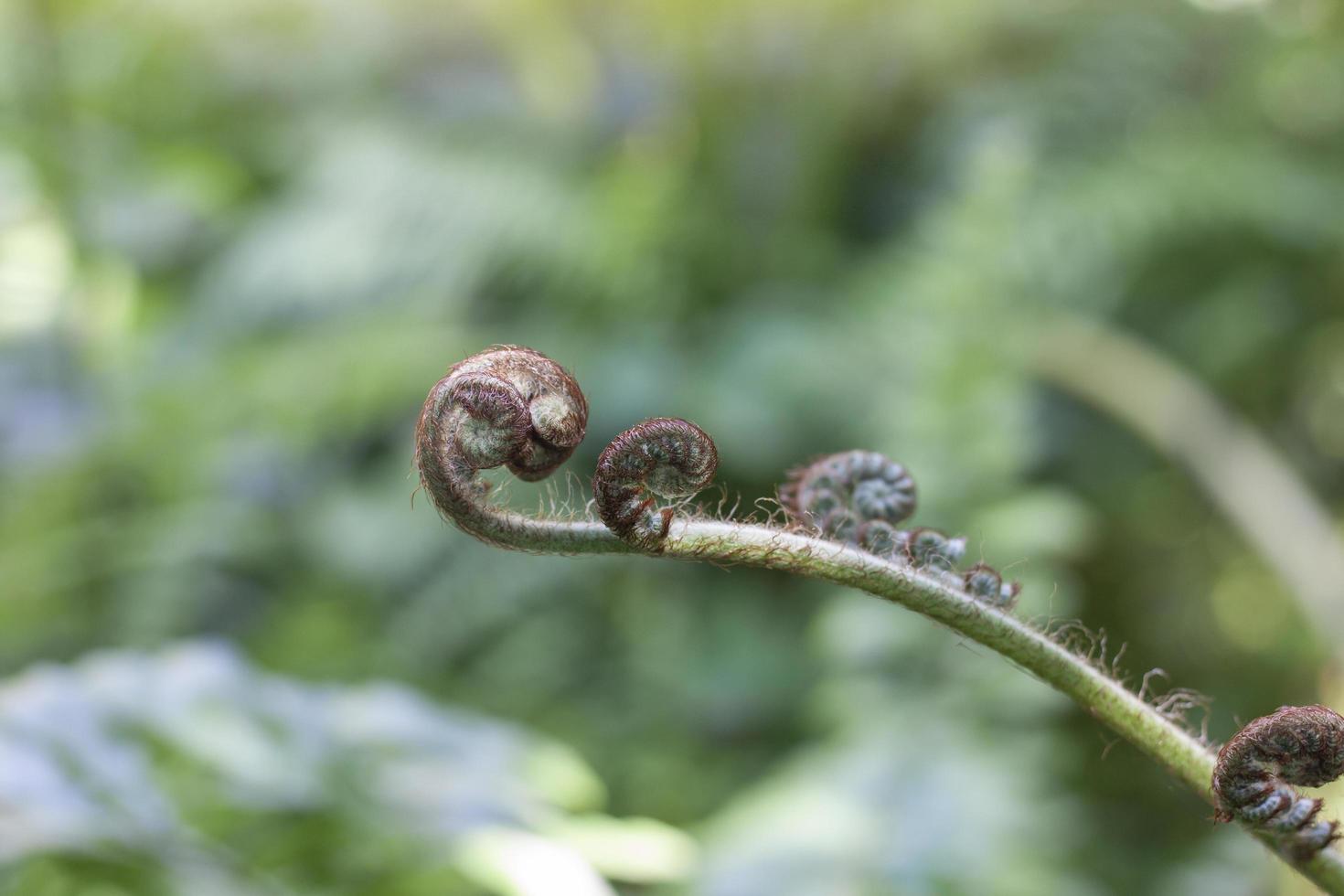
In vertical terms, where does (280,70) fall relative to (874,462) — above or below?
above

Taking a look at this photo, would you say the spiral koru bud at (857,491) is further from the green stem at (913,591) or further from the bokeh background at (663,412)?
the bokeh background at (663,412)

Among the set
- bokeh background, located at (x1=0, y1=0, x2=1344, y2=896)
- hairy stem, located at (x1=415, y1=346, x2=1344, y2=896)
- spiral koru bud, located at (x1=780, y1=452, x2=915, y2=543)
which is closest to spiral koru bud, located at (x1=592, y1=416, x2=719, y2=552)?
hairy stem, located at (x1=415, y1=346, x2=1344, y2=896)

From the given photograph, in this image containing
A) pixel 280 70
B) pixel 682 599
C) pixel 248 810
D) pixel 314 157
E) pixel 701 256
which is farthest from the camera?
pixel 280 70

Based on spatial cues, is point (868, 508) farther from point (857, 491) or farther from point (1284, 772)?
point (1284, 772)

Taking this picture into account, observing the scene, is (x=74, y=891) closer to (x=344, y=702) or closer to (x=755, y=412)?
(x=344, y=702)

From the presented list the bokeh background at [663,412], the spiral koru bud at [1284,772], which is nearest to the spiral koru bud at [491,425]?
the spiral koru bud at [1284,772]

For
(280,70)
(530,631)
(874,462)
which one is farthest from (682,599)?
(280,70)

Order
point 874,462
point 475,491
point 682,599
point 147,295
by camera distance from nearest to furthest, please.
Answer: point 475,491, point 874,462, point 682,599, point 147,295
